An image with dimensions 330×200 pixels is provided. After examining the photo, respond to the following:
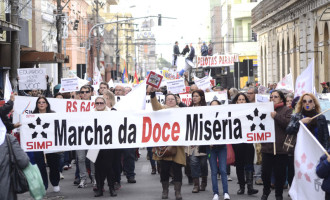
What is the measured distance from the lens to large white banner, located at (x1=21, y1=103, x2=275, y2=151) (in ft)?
38.9

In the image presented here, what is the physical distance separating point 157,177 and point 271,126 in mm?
4597

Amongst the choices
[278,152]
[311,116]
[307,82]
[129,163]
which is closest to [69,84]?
[129,163]

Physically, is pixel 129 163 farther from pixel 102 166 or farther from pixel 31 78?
pixel 31 78

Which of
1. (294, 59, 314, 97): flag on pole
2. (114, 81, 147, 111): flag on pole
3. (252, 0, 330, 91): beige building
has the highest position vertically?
(252, 0, 330, 91): beige building

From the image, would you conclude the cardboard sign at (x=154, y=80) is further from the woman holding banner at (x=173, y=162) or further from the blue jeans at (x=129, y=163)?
the blue jeans at (x=129, y=163)

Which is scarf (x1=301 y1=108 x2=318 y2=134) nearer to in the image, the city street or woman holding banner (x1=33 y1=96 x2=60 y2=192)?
the city street

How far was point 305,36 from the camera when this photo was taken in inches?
1559

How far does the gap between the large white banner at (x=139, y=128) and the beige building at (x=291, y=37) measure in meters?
14.1

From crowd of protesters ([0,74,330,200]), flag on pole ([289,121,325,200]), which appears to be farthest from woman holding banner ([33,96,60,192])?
flag on pole ([289,121,325,200])

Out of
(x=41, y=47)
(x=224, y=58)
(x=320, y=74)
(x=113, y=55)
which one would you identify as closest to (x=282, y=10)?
(x=224, y=58)

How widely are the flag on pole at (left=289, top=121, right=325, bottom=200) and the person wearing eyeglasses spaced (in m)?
2.23

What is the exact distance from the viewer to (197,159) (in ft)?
42.7

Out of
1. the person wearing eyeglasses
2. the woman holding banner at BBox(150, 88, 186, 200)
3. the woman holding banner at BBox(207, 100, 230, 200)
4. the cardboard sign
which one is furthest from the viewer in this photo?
the cardboard sign

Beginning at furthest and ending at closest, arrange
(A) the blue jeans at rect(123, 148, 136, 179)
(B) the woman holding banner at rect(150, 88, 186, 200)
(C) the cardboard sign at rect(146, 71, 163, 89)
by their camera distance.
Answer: (A) the blue jeans at rect(123, 148, 136, 179) < (C) the cardboard sign at rect(146, 71, 163, 89) < (B) the woman holding banner at rect(150, 88, 186, 200)
